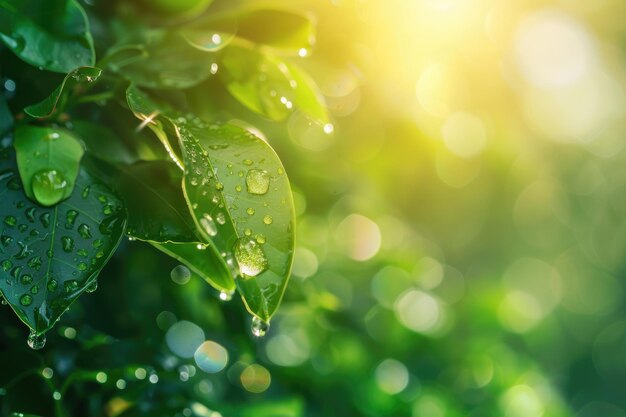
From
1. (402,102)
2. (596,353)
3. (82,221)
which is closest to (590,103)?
(596,353)

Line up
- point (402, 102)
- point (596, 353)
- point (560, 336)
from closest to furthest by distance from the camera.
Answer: point (402, 102)
point (560, 336)
point (596, 353)

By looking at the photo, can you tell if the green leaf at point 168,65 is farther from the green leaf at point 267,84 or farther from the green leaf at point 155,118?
the green leaf at point 155,118

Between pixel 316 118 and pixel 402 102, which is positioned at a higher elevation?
pixel 316 118

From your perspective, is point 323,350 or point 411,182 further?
point 411,182

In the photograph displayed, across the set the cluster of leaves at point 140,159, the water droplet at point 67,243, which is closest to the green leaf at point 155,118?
the cluster of leaves at point 140,159

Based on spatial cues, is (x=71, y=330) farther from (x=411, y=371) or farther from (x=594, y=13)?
(x=594, y=13)

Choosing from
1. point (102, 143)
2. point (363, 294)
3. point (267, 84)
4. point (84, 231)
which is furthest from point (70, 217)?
point (363, 294)
